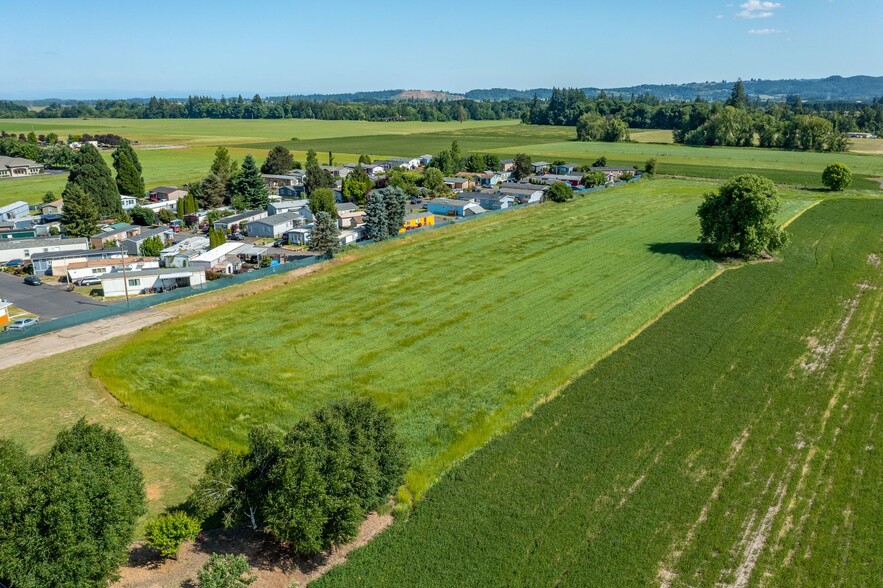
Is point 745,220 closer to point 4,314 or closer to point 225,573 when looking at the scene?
point 225,573

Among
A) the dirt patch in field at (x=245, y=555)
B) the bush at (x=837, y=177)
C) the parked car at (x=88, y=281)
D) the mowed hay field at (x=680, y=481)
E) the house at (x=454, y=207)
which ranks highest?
the bush at (x=837, y=177)

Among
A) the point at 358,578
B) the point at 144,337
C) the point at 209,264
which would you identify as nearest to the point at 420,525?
the point at 358,578

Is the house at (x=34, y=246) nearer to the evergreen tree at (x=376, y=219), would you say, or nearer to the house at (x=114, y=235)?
the house at (x=114, y=235)

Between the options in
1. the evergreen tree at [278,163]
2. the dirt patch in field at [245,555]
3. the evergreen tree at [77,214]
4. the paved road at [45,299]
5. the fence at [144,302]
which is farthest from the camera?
the evergreen tree at [278,163]

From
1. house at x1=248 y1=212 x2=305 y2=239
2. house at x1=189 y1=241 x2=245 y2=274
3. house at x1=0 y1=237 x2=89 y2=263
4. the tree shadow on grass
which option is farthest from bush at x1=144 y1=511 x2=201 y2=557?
house at x1=248 y1=212 x2=305 y2=239

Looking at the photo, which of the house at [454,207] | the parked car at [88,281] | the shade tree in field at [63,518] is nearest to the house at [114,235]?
the parked car at [88,281]

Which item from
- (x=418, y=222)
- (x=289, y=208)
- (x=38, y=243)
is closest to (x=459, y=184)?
(x=418, y=222)

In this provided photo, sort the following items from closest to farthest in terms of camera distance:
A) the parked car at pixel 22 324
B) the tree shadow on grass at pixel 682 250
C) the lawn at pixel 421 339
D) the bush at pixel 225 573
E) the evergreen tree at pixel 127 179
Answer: the bush at pixel 225 573 < the lawn at pixel 421 339 < the parked car at pixel 22 324 < the tree shadow on grass at pixel 682 250 < the evergreen tree at pixel 127 179
